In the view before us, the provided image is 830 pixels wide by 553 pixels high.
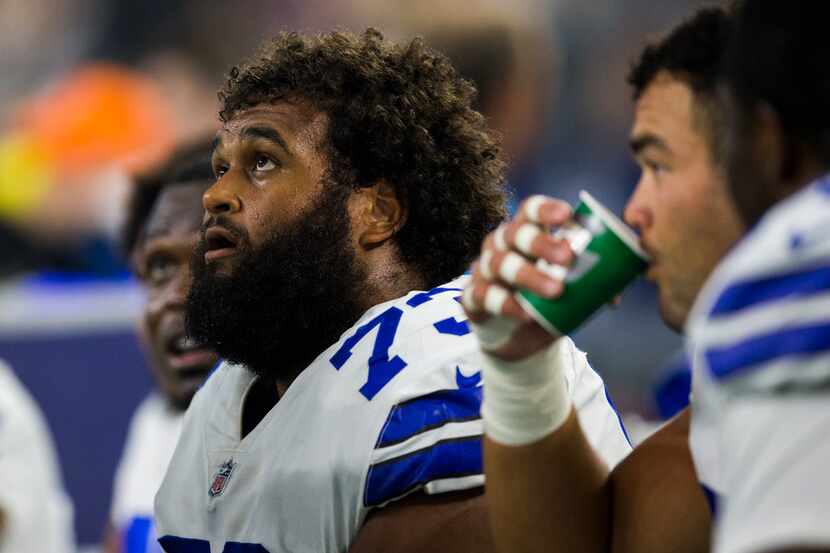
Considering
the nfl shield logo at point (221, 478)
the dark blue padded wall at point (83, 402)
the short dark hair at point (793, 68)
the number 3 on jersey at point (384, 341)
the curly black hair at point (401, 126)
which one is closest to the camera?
the short dark hair at point (793, 68)

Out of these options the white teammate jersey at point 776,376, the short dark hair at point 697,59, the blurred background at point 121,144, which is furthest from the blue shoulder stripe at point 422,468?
the blurred background at point 121,144

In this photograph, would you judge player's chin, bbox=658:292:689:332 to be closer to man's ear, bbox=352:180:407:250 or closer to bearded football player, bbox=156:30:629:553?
bearded football player, bbox=156:30:629:553

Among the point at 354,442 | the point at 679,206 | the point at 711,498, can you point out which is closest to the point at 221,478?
the point at 354,442

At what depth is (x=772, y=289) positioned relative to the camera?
948 mm

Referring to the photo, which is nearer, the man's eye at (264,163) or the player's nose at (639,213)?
the player's nose at (639,213)

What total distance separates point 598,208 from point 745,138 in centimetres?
20

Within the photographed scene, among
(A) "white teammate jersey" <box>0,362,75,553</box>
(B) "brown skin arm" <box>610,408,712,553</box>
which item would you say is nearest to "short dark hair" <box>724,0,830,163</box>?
(B) "brown skin arm" <box>610,408,712,553</box>

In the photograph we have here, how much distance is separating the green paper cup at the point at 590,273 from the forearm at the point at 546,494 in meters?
0.21

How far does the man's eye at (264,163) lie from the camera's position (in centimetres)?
192

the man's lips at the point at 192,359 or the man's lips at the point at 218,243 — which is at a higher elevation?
the man's lips at the point at 218,243

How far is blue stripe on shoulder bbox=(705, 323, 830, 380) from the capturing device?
36.0 inches

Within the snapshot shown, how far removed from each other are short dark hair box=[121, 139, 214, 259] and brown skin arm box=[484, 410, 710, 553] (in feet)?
5.27

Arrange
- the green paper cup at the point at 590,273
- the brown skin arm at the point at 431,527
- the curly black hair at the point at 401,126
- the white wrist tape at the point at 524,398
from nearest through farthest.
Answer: the green paper cup at the point at 590,273 < the white wrist tape at the point at 524,398 < the brown skin arm at the point at 431,527 < the curly black hair at the point at 401,126

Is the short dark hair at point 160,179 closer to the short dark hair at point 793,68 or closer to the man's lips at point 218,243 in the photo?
Answer: the man's lips at point 218,243
